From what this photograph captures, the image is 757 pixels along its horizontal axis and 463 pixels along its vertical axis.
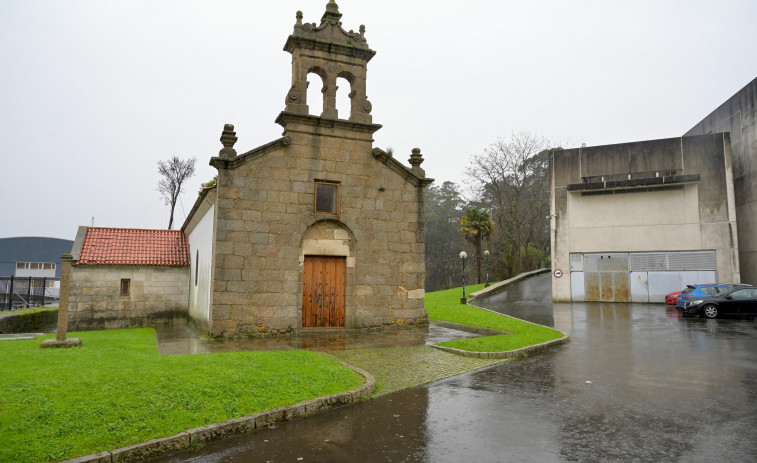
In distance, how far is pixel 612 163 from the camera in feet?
90.6

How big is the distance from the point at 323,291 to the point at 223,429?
9053mm

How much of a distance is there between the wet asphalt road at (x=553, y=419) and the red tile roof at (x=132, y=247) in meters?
14.8

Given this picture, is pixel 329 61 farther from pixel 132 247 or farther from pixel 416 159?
pixel 132 247

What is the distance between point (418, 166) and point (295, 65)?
518cm

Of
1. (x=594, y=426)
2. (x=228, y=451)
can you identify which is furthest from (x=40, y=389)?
(x=594, y=426)

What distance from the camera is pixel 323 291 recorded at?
15.0 metres

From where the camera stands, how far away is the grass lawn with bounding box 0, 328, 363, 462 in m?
5.29

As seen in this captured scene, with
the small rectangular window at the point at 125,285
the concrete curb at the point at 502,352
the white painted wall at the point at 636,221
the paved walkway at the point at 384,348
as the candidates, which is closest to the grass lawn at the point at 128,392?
the paved walkway at the point at 384,348

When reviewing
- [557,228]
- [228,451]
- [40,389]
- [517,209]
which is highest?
[517,209]

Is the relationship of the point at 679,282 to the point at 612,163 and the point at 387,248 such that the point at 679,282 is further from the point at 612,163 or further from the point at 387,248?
the point at 387,248

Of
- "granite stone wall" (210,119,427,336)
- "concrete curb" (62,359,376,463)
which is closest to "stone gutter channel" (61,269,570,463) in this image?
"concrete curb" (62,359,376,463)

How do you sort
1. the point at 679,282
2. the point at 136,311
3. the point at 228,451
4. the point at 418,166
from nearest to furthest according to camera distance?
the point at 228,451 < the point at 418,166 < the point at 136,311 < the point at 679,282

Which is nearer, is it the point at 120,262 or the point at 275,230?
the point at 275,230

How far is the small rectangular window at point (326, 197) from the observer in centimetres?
1506
